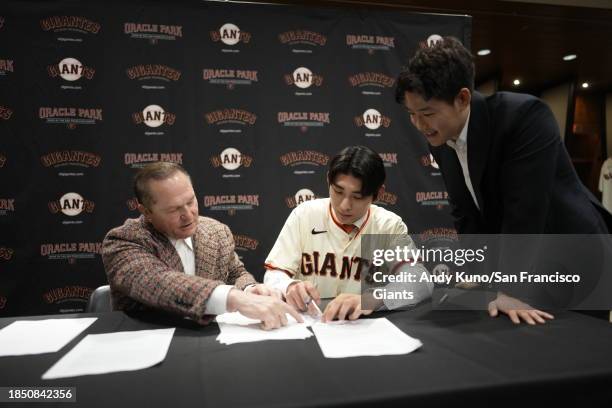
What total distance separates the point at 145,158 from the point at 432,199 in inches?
93.7

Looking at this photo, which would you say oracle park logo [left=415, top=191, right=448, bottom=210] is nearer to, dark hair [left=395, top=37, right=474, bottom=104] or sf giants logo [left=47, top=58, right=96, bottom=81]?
dark hair [left=395, top=37, right=474, bottom=104]

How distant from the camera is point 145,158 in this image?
283 cm

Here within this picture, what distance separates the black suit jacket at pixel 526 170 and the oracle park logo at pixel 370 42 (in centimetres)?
191

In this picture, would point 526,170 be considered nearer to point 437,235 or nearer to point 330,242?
point 330,242

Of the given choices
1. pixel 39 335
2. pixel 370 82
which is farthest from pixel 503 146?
pixel 370 82

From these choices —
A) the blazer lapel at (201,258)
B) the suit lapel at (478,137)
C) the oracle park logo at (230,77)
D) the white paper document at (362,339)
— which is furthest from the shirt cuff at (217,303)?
the oracle park logo at (230,77)

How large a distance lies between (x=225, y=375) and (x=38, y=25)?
120 inches

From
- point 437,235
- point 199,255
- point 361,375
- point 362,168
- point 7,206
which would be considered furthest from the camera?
point 437,235

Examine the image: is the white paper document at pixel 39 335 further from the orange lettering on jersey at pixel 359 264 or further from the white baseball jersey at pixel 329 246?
the orange lettering on jersey at pixel 359 264

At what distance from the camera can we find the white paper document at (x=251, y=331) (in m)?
1.08

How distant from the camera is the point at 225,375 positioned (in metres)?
0.84

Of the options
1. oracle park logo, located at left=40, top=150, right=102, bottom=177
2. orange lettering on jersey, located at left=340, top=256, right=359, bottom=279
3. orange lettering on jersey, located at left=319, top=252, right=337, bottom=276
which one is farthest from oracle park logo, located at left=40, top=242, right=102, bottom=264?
orange lettering on jersey, located at left=340, top=256, right=359, bottom=279

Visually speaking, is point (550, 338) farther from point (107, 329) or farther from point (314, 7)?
point (314, 7)

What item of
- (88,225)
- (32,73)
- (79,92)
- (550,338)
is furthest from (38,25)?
(550,338)
